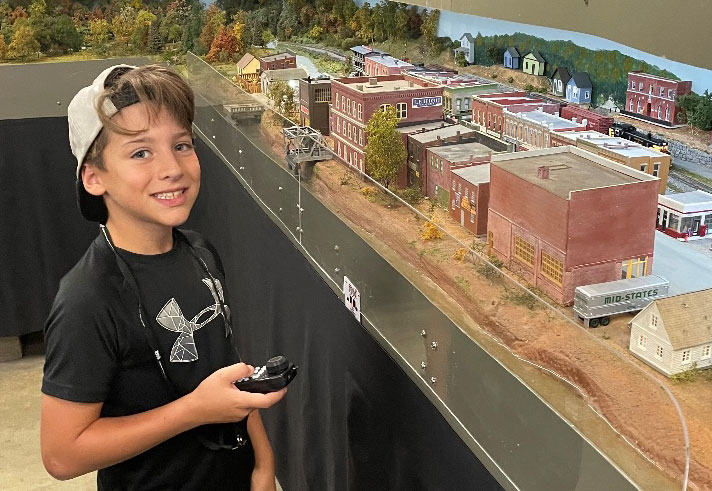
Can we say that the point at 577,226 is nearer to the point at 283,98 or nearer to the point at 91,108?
the point at 91,108

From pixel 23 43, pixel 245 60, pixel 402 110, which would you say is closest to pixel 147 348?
pixel 402 110

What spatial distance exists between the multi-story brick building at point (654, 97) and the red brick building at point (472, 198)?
541 mm

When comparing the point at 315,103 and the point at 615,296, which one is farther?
the point at 315,103

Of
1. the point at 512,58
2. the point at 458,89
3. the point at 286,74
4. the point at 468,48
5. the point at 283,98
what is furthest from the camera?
the point at 286,74

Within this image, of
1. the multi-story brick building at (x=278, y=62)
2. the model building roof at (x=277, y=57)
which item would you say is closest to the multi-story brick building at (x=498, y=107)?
the multi-story brick building at (x=278, y=62)

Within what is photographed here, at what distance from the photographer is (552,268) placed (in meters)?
1.67

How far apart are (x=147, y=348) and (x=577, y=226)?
3.00 feet

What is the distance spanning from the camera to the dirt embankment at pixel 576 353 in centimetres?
121

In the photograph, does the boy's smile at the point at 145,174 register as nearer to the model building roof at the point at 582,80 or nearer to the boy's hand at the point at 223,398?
the boy's hand at the point at 223,398

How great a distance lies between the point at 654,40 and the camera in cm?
99

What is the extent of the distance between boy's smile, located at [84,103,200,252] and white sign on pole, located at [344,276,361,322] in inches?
26.7

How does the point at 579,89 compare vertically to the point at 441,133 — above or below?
above

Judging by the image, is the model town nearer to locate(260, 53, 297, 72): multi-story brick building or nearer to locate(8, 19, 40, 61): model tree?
locate(260, 53, 297, 72): multi-story brick building

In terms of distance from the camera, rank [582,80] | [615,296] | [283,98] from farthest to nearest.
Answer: [283,98] < [582,80] < [615,296]
